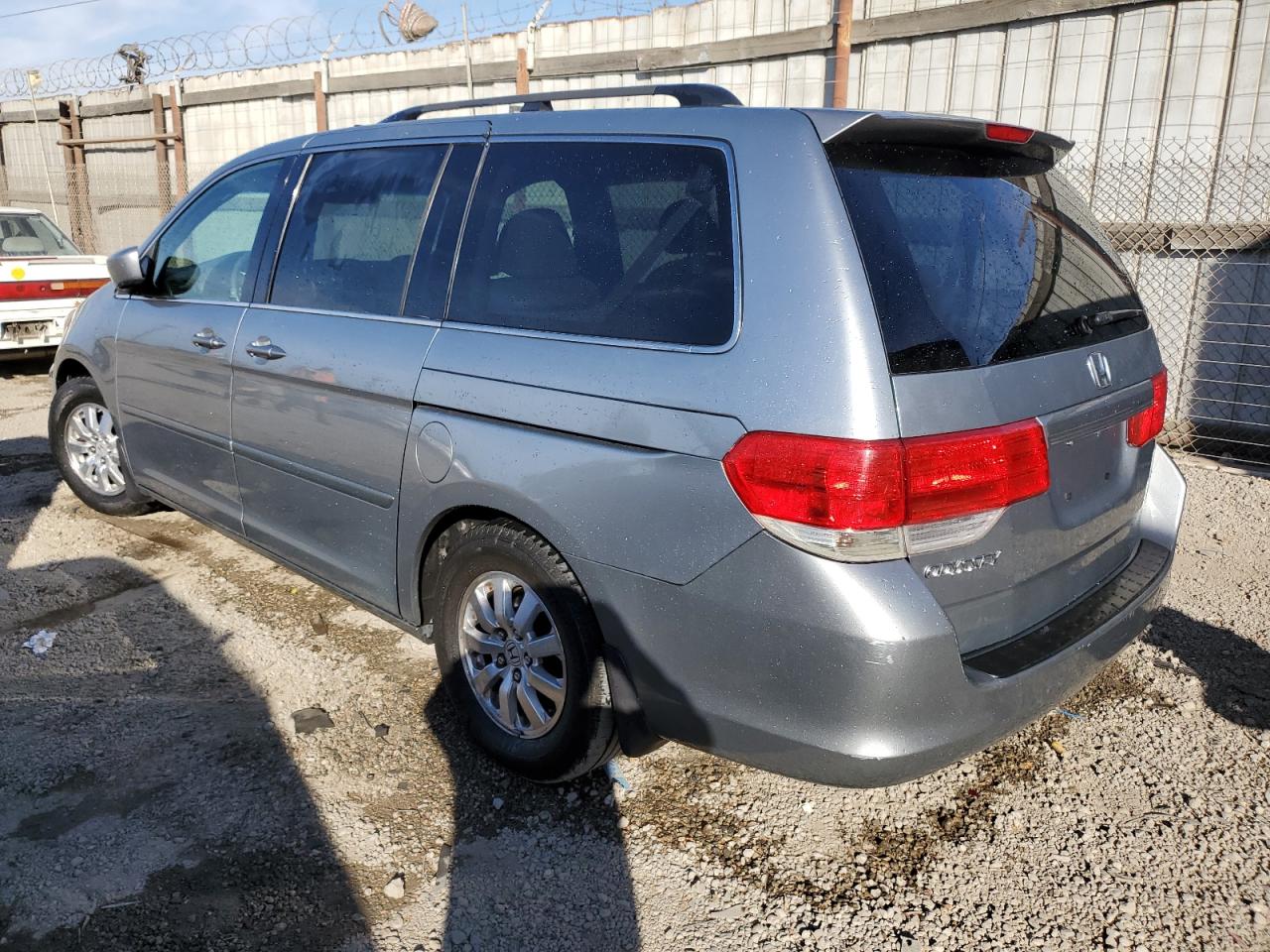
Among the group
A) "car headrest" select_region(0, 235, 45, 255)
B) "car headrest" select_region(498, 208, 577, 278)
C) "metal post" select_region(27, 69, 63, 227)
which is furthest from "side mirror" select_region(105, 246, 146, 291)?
"metal post" select_region(27, 69, 63, 227)

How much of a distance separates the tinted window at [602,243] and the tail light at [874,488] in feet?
1.19

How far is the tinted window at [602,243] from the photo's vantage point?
8.14 feet

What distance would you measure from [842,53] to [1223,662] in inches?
197

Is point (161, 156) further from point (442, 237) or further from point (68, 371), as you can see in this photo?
point (442, 237)

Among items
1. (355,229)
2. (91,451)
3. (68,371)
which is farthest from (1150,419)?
(68,371)

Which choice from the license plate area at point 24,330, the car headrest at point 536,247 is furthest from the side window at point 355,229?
the license plate area at point 24,330

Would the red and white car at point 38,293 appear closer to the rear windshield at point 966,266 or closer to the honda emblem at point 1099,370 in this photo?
the rear windshield at point 966,266

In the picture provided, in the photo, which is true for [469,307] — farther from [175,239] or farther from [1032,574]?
[175,239]

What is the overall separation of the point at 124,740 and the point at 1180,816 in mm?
3327

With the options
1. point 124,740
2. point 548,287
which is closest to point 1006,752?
point 548,287

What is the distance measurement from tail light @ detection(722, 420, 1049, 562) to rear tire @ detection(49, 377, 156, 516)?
3876 mm

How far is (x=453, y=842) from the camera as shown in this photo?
2.81 metres

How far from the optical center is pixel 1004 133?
264 cm

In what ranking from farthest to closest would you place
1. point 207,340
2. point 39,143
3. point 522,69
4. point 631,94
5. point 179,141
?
point 39,143 < point 179,141 < point 522,69 < point 207,340 < point 631,94
